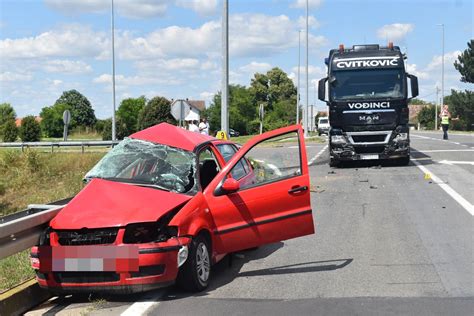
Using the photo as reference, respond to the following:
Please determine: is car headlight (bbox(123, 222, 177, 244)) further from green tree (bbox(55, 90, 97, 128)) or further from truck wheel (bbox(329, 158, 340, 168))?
green tree (bbox(55, 90, 97, 128))

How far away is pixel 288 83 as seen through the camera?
344 ft

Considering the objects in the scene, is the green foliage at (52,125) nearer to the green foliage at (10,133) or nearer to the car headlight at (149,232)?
the green foliage at (10,133)

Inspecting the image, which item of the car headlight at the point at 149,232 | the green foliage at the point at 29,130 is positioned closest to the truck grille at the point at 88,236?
the car headlight at the point at 149,232

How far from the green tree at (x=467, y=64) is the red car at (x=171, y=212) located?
6216 centimetres

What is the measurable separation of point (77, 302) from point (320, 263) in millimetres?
2839

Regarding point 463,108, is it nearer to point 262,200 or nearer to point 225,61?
point 225,61

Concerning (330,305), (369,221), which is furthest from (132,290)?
(369,221)

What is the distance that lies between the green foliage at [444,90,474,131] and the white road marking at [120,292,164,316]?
6379cm

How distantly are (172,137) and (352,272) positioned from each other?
101 inches

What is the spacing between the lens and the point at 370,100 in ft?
54.0

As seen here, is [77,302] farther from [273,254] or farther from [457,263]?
[457,263]

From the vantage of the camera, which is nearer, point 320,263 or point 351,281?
point 351,281

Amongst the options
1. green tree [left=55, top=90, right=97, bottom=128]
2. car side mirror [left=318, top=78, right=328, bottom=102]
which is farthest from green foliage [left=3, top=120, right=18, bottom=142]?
green tree [left=55, top=90, right=97, bottom=128]

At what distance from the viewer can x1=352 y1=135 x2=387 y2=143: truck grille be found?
55.1 ft
